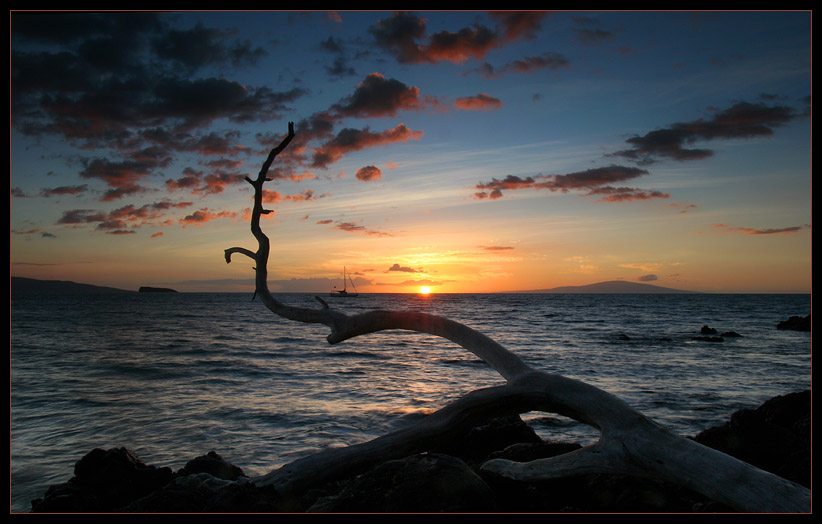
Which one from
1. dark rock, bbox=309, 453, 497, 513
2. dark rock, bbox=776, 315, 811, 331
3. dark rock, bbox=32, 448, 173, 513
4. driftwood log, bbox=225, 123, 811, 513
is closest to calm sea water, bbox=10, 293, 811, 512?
dark rock, bbox=32, 448, 173, 513

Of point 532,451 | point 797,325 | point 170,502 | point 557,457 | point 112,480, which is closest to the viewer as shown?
point 170,502

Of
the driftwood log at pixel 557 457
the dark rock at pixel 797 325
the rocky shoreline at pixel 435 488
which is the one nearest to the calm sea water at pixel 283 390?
the rocky shoreline at pixel 435 488

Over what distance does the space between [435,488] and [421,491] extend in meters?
0.12

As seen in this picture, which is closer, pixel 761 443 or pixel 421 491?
pixel 421 491

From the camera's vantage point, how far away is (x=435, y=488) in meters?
3.99

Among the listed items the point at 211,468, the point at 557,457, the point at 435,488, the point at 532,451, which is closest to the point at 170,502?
the point at 211,468

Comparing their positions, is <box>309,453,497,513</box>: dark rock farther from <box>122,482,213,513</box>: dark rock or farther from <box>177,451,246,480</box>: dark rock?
<box>177,451,246,480</box>: dark rock

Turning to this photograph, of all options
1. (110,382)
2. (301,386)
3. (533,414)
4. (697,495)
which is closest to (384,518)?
(697,495)

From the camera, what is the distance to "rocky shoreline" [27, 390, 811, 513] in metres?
4.07

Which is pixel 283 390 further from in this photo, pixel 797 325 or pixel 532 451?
Result: pixel 797 325

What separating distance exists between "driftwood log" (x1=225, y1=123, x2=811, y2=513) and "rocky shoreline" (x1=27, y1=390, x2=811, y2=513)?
29cm

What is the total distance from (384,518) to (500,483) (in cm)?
199

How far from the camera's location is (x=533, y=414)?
10516mm
